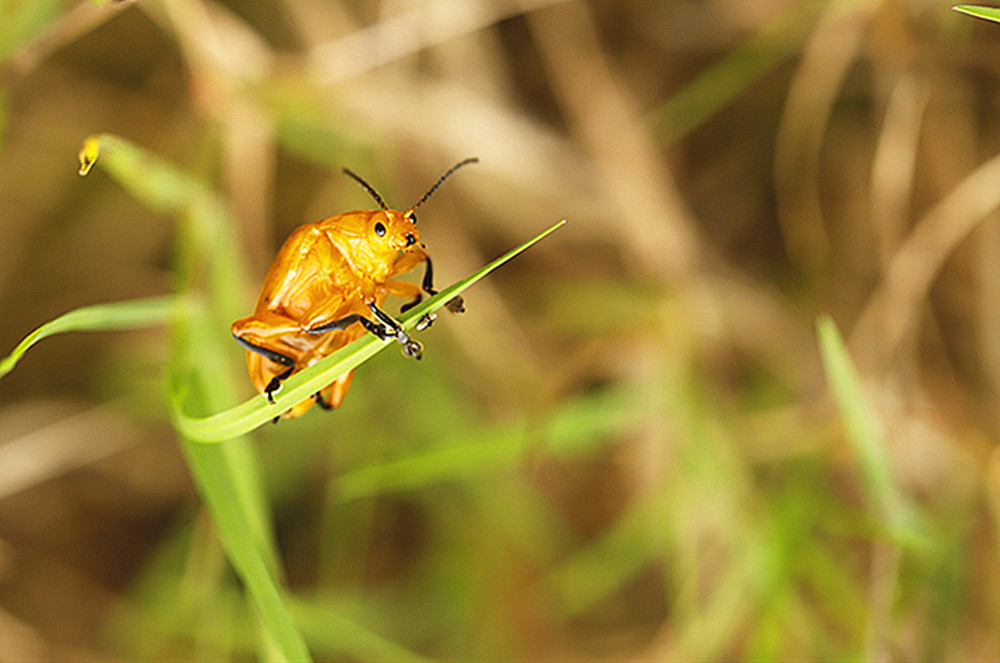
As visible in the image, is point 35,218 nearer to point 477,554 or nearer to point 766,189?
point 477,554

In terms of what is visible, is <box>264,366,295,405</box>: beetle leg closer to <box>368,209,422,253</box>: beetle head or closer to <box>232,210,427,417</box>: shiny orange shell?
<box>232,210,427,417</box>: shiny orange shell

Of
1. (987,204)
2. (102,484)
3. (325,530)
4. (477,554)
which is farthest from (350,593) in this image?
(987,204)

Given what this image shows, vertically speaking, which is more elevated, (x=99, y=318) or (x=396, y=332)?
(x=99, y=318)

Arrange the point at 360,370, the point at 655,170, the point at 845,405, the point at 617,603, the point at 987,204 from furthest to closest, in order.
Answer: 1. the point at 617,603
2. the point at 655,170
3. the point at 360,370
4. the point at 987,204
5. the point at 845,405

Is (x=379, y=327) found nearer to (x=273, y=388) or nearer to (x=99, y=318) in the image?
(x=273, y=388)

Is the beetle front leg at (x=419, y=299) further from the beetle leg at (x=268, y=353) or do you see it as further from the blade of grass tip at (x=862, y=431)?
the blade of grass tip at (x=862, y=431)

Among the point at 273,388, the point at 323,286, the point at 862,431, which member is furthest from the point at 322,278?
the point at 862,431
